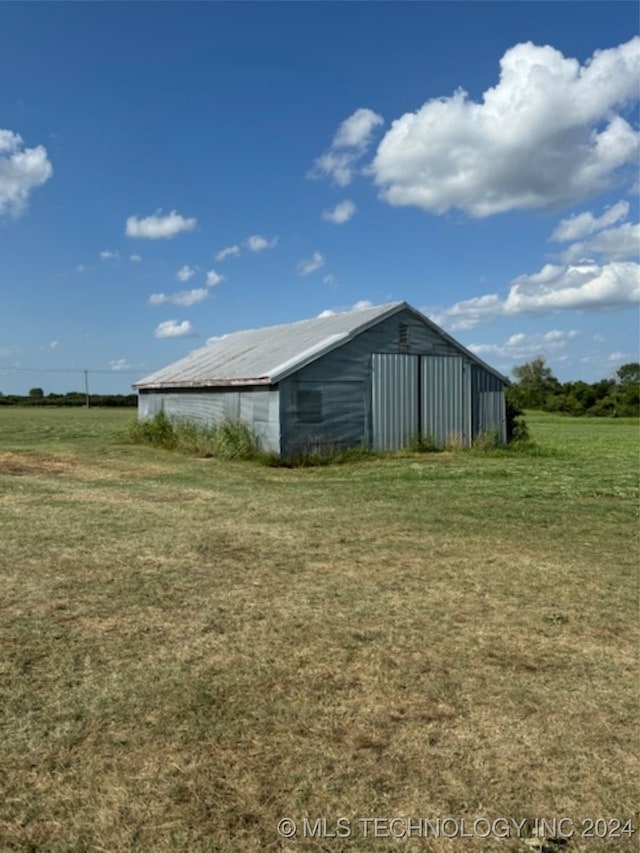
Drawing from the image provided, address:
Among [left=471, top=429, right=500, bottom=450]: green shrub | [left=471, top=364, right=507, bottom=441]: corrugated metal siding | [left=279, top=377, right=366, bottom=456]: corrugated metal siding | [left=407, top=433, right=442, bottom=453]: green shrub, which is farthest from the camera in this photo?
[left=471, top=364, right=507, bottom=441]: corrugated metal siding

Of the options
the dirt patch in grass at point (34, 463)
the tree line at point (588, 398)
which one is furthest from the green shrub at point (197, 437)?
the tree line at point (588, 398)

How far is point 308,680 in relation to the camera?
3863mm

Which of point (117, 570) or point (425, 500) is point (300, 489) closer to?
point (425, 500)

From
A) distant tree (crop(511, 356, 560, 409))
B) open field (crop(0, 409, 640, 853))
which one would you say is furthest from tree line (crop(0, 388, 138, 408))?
open field (crop(0, 409, 640, 853))

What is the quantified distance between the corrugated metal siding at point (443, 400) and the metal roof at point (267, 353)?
30.9 inches

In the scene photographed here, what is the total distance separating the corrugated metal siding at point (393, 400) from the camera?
18.1 meters

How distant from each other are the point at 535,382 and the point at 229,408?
7812cm

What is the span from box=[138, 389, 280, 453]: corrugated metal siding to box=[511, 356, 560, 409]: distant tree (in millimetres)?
57108

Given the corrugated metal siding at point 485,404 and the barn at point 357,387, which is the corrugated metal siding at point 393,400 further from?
the corrugated metal siding at point 485,404

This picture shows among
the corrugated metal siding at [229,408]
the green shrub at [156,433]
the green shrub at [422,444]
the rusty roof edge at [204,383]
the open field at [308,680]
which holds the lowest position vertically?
the open field at [308,680]

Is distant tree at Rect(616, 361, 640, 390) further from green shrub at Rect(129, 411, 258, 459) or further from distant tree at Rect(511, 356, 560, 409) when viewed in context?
green shrub at Rect(129, 411, 258, 459)

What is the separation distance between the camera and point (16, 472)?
46.0 feet

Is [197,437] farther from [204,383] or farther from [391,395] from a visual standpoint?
[391,395]

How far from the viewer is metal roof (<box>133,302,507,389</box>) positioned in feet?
56.2
